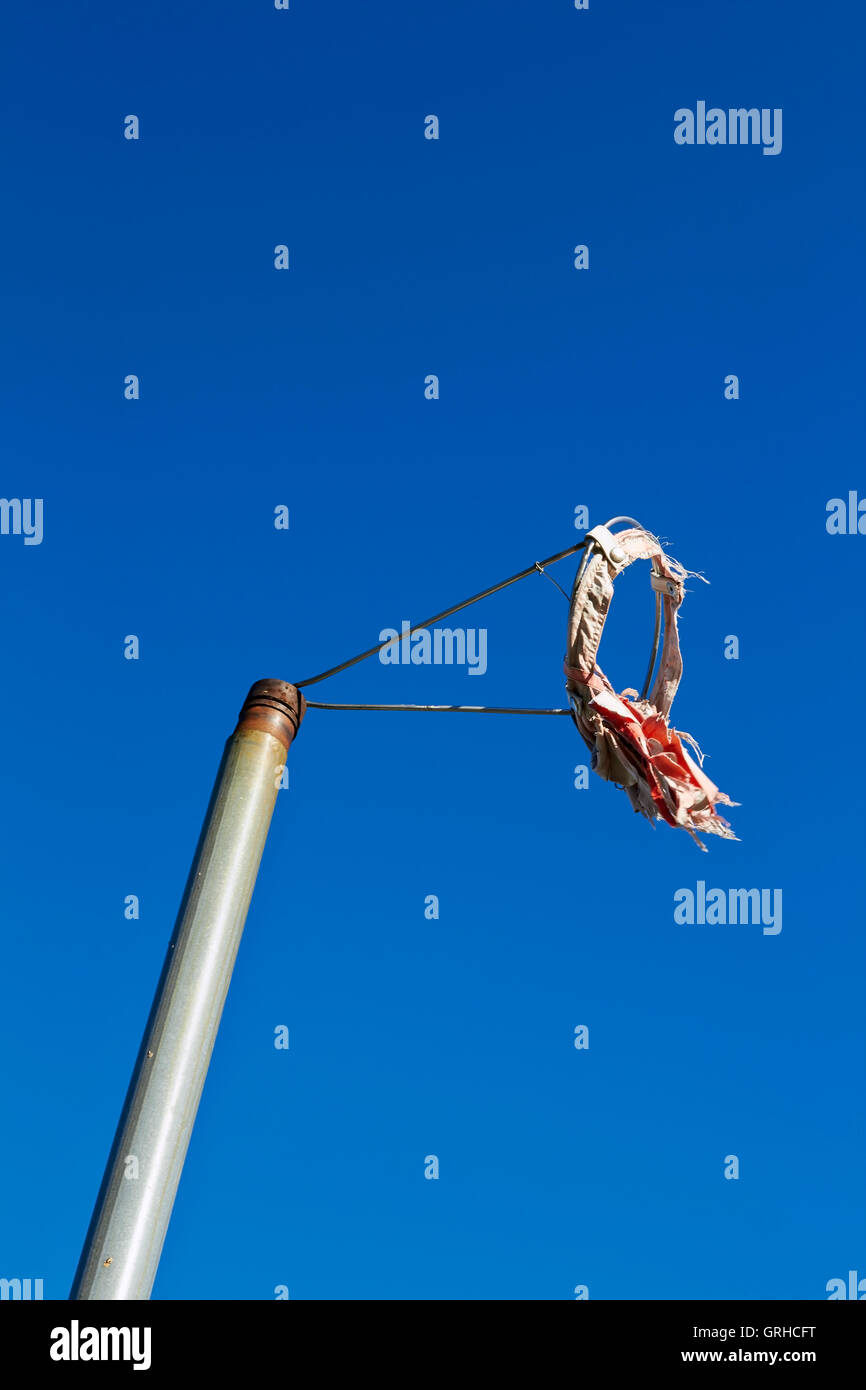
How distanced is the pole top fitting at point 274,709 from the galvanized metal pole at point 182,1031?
0.02m

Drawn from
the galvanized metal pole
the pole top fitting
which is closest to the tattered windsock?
the pole top fitting

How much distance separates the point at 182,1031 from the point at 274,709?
168 centimetres

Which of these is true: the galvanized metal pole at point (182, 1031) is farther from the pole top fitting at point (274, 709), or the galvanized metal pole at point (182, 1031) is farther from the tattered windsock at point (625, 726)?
the tattered windsock at point (625, 726)

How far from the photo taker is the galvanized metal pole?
5020 mm

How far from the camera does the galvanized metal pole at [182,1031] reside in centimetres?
502

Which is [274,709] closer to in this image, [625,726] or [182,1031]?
[182,1031]

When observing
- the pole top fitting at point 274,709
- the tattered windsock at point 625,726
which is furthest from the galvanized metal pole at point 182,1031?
the tattered windsock at point 625,726

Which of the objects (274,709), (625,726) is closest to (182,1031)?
(274,709)

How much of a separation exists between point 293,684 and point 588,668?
1.94m

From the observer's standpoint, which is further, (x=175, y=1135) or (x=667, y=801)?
(x=667, y=801)

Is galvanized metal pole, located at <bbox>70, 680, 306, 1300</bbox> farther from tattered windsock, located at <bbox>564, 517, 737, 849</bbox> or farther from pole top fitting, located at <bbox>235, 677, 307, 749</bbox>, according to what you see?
tattered windsock, located at <bbox>564, 517, 737, 849</bbox>

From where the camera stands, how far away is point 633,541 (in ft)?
25.5

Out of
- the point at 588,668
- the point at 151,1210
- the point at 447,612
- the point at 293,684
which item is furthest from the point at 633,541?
the point at 151,1210
